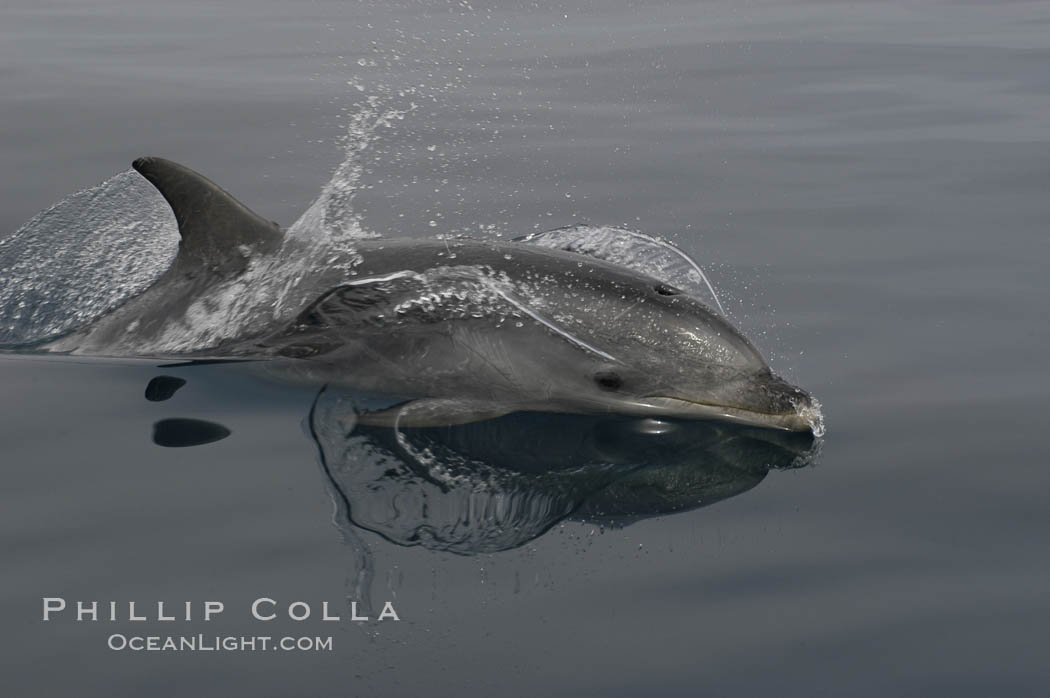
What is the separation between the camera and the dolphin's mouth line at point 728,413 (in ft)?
23.2

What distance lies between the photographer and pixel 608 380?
737 cm

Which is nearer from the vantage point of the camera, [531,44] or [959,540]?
[959,540]

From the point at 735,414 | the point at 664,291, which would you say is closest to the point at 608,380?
the point at 664,291

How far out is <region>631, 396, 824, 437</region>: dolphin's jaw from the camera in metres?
7.08

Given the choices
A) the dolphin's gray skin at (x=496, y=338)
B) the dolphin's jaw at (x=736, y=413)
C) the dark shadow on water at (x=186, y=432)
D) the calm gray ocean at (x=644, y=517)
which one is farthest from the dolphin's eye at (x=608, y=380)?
the dark shadow on water at (x=186, y=432)

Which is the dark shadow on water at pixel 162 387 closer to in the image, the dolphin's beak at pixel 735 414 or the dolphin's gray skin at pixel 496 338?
the dolphin's gray skin at pixel 496 338

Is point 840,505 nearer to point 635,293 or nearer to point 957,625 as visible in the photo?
→ point 957,625

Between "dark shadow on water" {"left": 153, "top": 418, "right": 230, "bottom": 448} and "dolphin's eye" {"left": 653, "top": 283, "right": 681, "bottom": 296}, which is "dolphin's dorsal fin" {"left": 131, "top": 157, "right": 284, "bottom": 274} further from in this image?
"dolphin's eye" {"left": 653, "top": 283, "right": 681, "bottom": 296}

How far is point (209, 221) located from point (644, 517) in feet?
12.8

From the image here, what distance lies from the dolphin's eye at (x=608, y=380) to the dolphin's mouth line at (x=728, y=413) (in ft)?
0.55

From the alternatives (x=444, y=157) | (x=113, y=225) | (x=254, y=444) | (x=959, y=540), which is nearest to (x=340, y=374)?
(x=254, y=444)

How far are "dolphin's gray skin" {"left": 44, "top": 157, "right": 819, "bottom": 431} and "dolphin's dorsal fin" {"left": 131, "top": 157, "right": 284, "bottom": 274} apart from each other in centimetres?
25

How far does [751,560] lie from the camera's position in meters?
5.77

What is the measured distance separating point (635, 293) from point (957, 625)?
2.89 m
